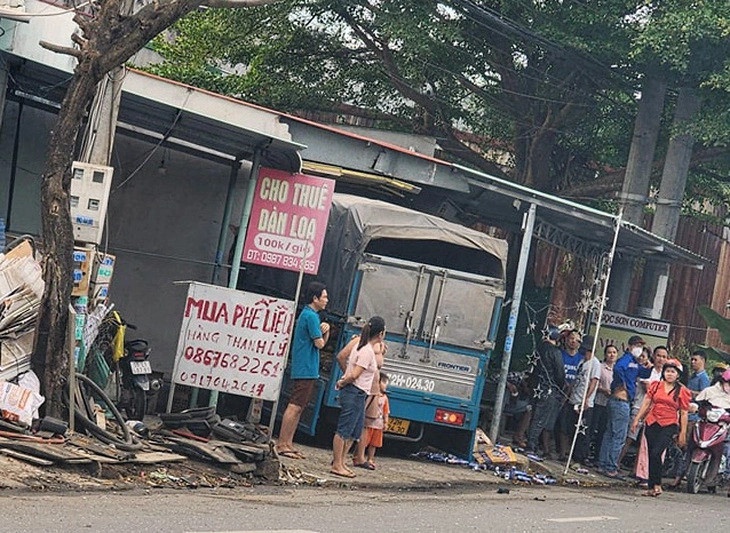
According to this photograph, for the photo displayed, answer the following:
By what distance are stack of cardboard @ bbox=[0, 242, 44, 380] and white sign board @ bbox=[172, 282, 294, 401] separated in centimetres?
189

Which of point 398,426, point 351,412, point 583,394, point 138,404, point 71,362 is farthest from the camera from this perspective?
point 583,394

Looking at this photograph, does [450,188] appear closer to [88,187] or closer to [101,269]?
[101,269]

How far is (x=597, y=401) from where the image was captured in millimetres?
18453

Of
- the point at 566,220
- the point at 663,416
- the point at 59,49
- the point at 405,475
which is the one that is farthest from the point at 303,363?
the point at 566,220

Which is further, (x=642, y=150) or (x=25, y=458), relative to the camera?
(x=642, y=150)

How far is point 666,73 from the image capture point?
68.9 ft

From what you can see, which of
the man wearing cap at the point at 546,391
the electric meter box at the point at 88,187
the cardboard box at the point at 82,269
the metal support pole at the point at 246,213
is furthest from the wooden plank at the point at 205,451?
the man wearing cap at the point at 546,391

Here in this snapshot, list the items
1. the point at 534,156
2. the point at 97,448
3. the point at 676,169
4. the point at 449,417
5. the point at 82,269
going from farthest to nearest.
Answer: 1. the point at 534,156
2. the point at 676,169
3. the point at 449,417
4. the point at 82,269
5. the point at 97,448

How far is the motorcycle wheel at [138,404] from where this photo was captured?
1410 centimetres

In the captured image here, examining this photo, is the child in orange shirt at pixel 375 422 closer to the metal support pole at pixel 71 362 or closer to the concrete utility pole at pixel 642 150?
the metal support pole at pixel 71 362

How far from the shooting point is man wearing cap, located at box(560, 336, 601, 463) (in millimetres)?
17547

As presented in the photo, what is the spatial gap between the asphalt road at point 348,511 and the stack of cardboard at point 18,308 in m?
2.10

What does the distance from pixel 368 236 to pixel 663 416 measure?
171 inches

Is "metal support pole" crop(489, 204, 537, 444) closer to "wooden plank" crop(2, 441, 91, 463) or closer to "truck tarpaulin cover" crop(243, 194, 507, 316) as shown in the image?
"truck tarpaulin cover" crop(243, 194, 507, 316)
